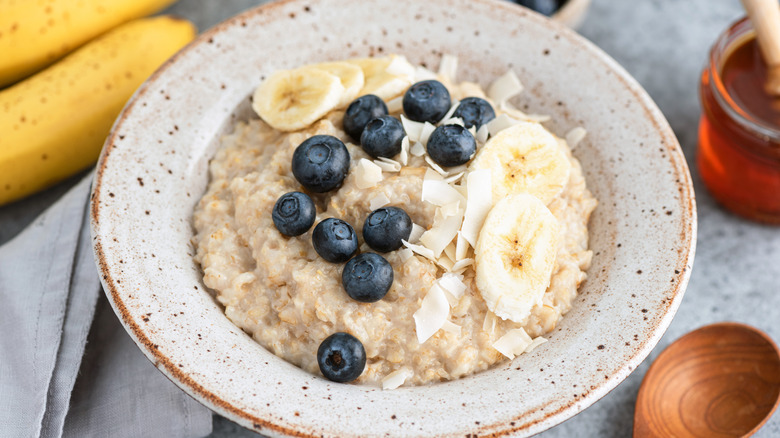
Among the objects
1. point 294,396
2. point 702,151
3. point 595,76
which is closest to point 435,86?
point 595,76

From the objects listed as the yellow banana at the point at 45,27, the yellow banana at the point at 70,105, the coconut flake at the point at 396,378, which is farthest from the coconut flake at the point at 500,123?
the yellow banana at the point at 45,27

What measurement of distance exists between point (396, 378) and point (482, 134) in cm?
89

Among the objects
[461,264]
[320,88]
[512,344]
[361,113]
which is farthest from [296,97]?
[512,344]

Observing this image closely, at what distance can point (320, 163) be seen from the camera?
227cm

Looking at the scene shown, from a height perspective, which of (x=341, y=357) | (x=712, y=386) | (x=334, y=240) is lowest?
(x=712, y=386)

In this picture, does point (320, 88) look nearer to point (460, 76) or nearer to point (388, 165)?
point (388, 165)

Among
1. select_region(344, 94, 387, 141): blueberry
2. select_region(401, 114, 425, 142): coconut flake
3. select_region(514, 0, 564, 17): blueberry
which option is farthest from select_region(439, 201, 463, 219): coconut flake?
select_region(514, 0, 564, 17): blueberry

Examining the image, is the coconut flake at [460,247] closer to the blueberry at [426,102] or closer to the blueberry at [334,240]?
the blueberry at [334,240]

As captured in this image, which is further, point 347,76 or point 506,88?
point 506,88

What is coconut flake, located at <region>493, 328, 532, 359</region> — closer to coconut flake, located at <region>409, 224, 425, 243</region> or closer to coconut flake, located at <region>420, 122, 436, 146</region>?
coconut flake, located at <region>409, 224, 425, 243</region>

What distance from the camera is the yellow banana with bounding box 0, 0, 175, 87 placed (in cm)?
302

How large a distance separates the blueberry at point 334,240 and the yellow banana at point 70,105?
4.57 feet

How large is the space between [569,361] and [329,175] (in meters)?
0.94

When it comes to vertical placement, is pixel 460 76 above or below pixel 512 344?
above
